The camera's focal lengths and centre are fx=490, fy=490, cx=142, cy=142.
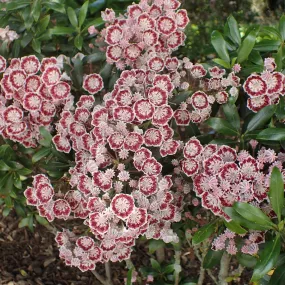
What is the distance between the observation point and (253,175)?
5.77 ft

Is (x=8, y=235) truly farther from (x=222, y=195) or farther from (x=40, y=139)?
(x=222, y=195)

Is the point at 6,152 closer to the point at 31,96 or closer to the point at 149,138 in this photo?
the point at 31,96

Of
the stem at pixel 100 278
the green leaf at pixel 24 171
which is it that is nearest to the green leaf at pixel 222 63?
the green leaf at pixel 24 171

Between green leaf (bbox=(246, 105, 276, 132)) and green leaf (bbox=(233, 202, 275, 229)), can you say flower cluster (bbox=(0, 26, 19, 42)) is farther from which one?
green leaf (bbox=(233, 202, 275, 229))

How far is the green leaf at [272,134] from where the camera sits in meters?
1.83

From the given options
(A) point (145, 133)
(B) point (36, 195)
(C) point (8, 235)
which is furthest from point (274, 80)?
(C) point (8, 235)

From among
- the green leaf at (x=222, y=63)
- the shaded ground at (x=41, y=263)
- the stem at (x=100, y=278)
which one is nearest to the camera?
the green leaf at (x=222, y=63)

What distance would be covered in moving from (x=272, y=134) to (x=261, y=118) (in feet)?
0.33

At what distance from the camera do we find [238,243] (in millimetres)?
1968

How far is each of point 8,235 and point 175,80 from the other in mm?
1784

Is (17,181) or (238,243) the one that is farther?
(17,181)

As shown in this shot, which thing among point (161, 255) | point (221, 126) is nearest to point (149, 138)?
point (221, 126)

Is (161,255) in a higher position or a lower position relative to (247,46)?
lower

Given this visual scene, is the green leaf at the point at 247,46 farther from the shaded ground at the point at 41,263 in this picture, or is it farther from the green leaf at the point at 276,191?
the shaded ground at the point at 41,263
